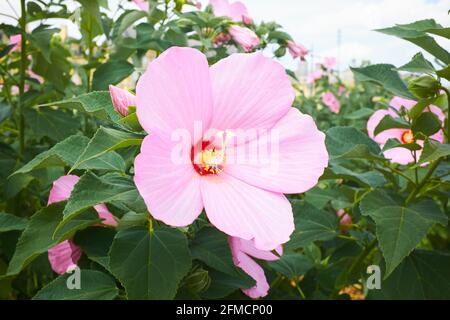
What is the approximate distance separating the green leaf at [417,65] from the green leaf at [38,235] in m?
0.66

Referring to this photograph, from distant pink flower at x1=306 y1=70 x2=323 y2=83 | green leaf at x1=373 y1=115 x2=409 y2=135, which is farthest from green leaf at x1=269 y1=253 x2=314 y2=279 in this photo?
distant pink flower at x1=306 y1=70 x2=323 y2=83

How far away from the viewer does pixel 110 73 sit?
59.9 inches

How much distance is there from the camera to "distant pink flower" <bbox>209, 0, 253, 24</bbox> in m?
1.72

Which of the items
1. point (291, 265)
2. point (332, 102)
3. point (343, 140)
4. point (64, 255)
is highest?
point (343, 140)

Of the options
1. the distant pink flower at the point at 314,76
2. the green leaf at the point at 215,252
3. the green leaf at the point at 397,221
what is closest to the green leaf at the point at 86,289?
the green leaf at the point at 215,252

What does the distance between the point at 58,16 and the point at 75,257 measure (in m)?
0.99

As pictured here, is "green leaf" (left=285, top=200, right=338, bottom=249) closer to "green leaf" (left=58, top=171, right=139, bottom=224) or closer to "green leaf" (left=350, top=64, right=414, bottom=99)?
"green leaf" (left=350, top=64, right=414, bottom=99)

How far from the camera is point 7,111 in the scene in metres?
1.57

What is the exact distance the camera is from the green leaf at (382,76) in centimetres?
113

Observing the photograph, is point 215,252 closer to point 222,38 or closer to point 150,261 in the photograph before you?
point 150,261

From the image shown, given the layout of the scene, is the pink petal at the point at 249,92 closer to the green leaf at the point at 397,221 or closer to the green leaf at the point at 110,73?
the green leaf at the point at 397,221

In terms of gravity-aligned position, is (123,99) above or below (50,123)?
above

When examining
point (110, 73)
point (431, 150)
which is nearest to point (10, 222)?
point (110, 73)

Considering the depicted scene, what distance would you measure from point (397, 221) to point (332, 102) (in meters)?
3.50
